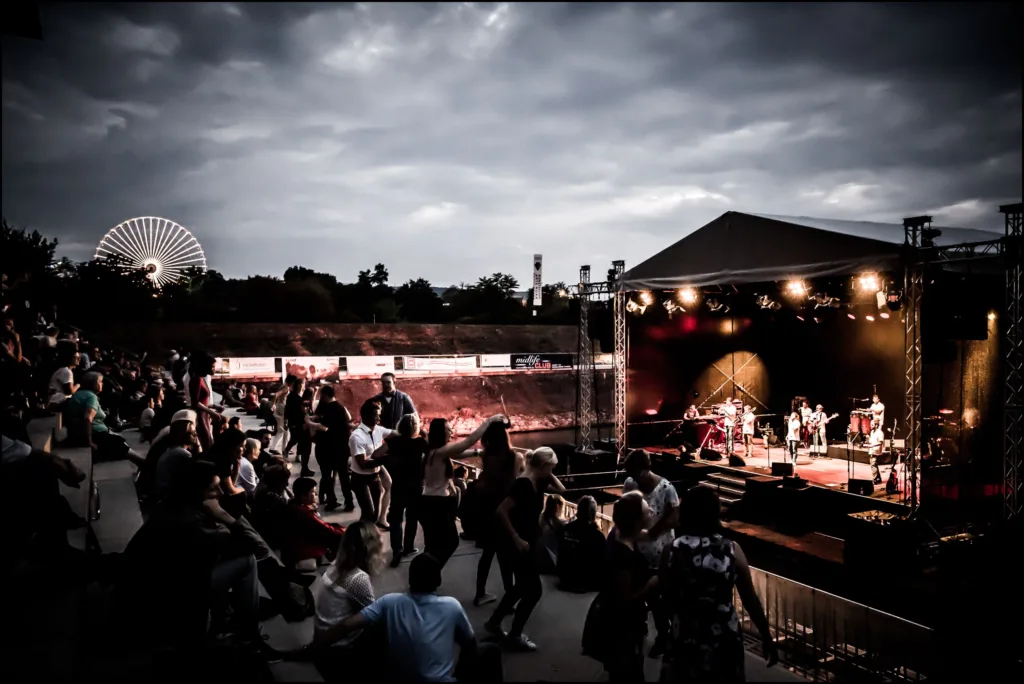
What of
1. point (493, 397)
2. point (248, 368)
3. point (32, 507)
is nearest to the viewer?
point (32, 507)

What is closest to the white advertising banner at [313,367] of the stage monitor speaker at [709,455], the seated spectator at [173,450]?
the stage monitor speaker at [709,455]

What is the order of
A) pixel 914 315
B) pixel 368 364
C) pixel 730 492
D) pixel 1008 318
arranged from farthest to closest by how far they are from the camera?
pixel 368 364, pixel 730 492, pixel 914 315, pixel 1008 318

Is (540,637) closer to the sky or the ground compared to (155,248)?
closer to the ground

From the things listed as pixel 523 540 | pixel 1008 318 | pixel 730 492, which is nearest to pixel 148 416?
pixel 523 540

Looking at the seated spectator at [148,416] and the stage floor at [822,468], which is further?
the stage floor at [822,468]

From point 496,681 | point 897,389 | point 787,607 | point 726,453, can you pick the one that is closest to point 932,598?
point 787,607

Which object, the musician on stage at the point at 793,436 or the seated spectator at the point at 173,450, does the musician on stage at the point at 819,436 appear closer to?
the musician on stage at the point at 793,436

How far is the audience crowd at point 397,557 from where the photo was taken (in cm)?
306

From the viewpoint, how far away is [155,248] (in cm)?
3709

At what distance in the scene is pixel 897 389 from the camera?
56.3 feet

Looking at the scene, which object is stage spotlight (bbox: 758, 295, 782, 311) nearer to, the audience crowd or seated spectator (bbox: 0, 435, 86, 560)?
the audience crowd

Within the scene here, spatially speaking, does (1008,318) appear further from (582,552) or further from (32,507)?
(32,507)

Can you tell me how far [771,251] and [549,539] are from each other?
24.4 feet

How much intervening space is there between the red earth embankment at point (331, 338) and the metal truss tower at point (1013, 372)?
84.8 ft
